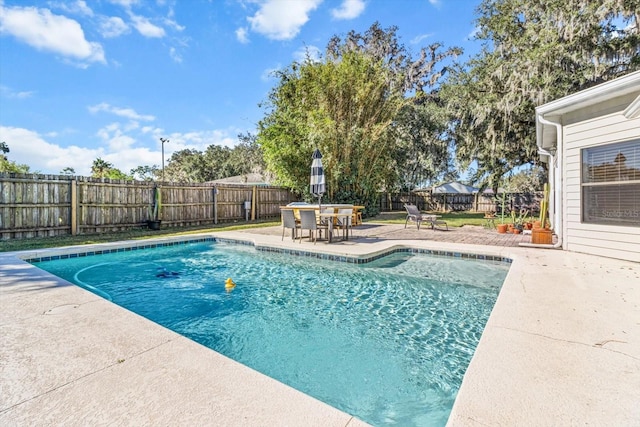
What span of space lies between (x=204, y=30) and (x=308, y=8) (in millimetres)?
3601

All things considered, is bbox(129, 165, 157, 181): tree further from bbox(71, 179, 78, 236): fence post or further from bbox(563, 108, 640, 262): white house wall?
bbox(563, 108, 640, 262): white house wall

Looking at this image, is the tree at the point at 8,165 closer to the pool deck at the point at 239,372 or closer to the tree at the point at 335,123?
the tree at the point at 335,123

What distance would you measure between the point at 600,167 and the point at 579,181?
14.1 inches

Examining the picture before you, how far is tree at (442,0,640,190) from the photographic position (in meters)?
10.6

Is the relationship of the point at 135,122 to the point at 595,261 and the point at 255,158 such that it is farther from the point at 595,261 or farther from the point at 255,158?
the point at 595,261

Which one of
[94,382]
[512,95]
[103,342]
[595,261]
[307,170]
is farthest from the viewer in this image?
[307,170]

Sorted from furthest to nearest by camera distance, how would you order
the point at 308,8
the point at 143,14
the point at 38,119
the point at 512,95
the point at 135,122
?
the point at 135,122 → the point at 38,119 → the point at 512,95 → the point at 308,8 → the point at 143,14

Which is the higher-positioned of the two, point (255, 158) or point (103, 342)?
point (255, 158)

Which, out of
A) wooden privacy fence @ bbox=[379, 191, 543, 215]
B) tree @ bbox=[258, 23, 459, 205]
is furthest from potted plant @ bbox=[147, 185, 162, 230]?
wooden privacy fence @ bbox=[379, 191, 543, 215]

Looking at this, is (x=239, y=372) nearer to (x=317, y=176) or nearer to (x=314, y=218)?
(x=314, y=218)

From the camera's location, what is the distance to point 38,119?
19.8m

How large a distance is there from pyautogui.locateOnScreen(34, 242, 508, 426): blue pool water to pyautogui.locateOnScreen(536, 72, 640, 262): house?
5.61ft

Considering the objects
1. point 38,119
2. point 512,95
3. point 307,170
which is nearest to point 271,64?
point 307,170

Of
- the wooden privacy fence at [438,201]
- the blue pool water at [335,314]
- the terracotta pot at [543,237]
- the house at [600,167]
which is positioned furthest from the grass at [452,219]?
the blue pool water at [335,314]
